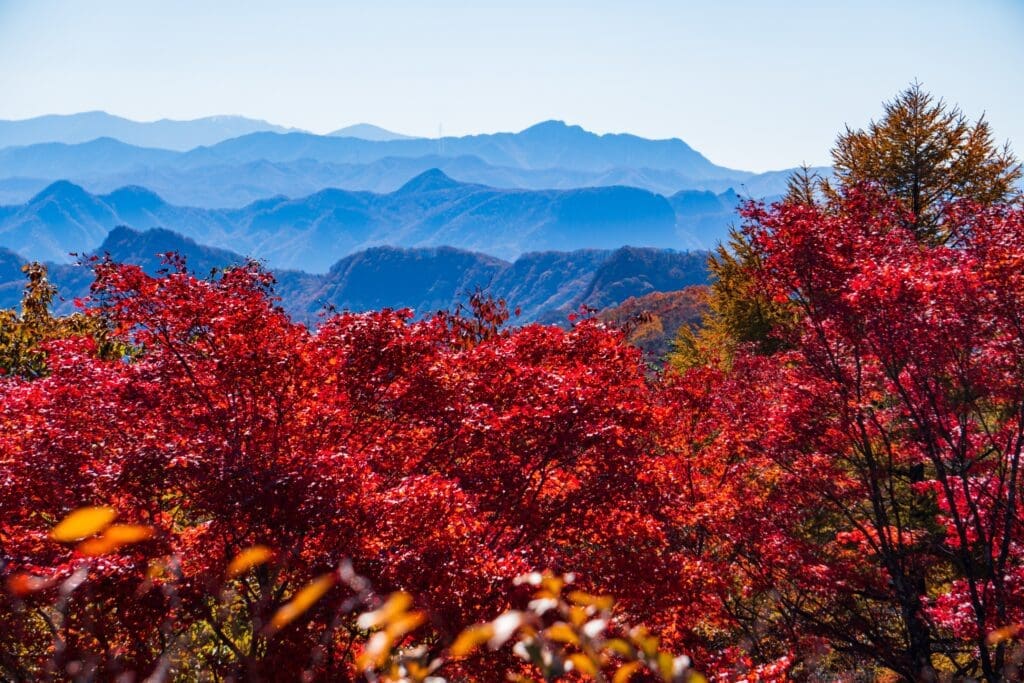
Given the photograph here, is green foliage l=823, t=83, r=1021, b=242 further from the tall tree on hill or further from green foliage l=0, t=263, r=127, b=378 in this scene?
green foliage l=0, t=263, r=127, b=378

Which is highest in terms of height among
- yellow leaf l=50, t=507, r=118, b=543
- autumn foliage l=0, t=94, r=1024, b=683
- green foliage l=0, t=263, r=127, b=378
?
green foliage l=0, t=263, r=127, b=378

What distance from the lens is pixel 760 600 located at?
19.3m

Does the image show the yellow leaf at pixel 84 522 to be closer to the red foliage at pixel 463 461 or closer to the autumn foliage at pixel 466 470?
the autumn foliage at pixel 466 470

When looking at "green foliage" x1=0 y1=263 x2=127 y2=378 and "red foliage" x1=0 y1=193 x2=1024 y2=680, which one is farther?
"green foliage" x1=0 y1=263 x2=127 y2=378

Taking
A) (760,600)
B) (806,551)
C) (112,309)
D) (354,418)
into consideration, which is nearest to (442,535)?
(354,418)

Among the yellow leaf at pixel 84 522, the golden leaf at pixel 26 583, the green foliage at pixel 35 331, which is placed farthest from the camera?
the green foliage at pixel 35 331

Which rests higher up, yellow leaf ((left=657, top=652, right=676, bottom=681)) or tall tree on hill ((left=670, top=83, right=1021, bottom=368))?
tall tree on hill ((left=670, top=83, right=1021, bottom=368))

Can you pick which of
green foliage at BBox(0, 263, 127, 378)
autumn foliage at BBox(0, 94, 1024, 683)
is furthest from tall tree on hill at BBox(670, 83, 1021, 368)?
green foliage at BBox(0, 263, 127, 378)

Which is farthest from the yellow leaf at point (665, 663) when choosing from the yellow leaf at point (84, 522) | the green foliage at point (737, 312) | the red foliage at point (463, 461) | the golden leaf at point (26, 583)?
the green foliage at point (737, 312)

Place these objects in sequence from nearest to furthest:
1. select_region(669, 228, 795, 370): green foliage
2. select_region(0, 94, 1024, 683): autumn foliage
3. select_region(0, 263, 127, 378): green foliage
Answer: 1. select_region(0, 94, 1024, 683): autumn foliage
2. select_region(0, 263, 127, 378): green foliage
3. select_region(669, 228, 795, 370): green foliage

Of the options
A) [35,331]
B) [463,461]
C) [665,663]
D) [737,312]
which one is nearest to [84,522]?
[665,663]

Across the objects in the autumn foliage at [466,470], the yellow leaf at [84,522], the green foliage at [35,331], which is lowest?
the autumn foliage at [466,470]

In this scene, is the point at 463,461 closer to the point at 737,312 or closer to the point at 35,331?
the point at 35,331

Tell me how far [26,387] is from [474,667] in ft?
32.5
